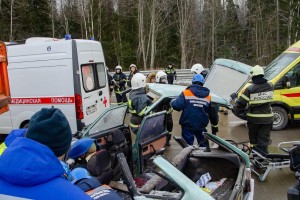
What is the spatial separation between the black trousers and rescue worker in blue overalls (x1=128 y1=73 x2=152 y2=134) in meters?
1.89

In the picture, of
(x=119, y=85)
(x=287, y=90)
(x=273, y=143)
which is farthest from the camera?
(x=119, y=85)

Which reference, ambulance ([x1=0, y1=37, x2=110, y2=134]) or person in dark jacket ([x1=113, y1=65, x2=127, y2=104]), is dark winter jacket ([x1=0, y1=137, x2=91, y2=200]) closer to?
ambulance ([x1=0, y1=37, x2=110, y2=134])

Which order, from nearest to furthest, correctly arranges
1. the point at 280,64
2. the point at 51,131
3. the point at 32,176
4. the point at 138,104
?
the point at 32,176 → the point at 51,131 → the point at 138,104 → the point at 280,64

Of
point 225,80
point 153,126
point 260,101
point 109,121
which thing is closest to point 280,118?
point 225,80

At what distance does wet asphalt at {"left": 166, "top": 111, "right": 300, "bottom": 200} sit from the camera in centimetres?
509

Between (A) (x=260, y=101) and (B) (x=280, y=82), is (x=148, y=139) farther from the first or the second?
(B) (x=280, y=82)

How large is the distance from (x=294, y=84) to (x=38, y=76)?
6.19 meters

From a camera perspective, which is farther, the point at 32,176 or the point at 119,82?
the point at 119,82

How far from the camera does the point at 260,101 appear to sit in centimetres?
577

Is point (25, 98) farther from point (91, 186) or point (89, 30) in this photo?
point (89, 30)

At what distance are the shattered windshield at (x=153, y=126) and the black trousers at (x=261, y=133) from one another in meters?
1.81

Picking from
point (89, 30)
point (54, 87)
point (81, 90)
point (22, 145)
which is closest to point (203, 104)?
point (81, 90)

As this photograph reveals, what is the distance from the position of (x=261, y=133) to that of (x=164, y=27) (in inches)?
1195

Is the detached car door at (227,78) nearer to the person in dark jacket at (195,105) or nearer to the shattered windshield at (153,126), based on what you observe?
the person in dark jacket at (195,105)
